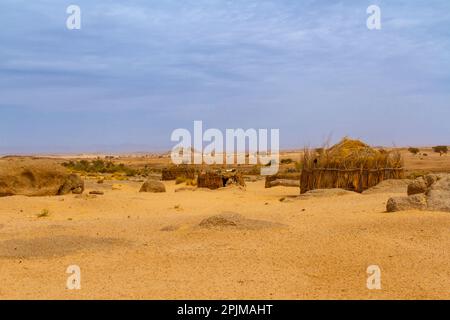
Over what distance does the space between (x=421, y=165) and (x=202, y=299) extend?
38.9 meters

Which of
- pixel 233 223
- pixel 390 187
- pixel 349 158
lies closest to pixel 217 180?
pixel 349 158

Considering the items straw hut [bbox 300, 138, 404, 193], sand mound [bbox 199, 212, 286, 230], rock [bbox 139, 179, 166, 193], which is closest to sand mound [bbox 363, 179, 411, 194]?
straw hut [bbox 300, 138, 404, 193]

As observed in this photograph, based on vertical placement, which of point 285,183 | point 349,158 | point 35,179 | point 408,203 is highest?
point 349,158

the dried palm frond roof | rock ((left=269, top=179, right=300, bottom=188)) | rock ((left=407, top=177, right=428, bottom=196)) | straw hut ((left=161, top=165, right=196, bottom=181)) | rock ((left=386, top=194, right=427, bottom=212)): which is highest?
the dried palm frond roof

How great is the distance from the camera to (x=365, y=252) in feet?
23.0

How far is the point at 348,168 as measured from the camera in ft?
54.4

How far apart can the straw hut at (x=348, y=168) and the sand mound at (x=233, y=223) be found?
795 cm

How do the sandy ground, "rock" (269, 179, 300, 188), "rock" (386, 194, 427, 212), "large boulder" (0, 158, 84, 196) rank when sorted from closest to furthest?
1. the sandy ground
2. "rock" (386, 194, 427, 212)
3. "large boulder" (0, 158, 84, 196)
4. "rock" (269, 179, 300, 188)

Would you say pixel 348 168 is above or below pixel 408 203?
above

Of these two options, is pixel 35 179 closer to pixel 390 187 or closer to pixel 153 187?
pixel 153 187

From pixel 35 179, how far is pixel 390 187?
33.7ft

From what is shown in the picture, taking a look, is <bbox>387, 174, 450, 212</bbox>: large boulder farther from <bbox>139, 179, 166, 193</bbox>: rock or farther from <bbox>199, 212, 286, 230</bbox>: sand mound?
<bbox>139, 179, 166, 193</bbox>: rock

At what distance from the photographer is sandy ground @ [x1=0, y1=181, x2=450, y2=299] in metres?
5.56

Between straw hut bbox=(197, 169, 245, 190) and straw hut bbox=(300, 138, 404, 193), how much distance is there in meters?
4.17
